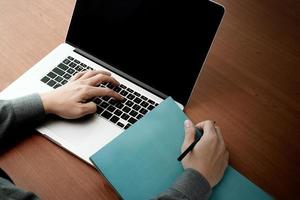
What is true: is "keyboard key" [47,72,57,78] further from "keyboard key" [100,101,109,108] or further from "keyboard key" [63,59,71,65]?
"keyboard key" [100,101,109,108]

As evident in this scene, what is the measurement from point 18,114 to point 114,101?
0.75 ft

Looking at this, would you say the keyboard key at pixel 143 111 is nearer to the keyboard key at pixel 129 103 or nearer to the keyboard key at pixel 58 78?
the keyboard key at pixel 129 103

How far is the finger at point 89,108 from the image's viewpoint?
2.73ft

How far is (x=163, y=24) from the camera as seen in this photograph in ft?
2.91

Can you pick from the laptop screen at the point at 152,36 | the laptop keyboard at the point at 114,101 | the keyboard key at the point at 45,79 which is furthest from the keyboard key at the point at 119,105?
the keyboard key at the point at 45,79

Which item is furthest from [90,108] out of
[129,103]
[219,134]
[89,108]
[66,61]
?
[219,134]

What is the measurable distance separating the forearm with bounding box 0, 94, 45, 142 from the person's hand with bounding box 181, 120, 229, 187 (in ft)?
1.13

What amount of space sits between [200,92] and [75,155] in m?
0.38

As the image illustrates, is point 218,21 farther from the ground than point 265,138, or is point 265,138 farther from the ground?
point 218,21

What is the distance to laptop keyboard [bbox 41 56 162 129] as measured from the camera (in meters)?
0.85

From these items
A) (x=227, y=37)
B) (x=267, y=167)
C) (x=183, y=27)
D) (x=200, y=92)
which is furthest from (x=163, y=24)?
(x=267, y=167)

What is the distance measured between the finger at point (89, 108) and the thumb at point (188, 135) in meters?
0.22

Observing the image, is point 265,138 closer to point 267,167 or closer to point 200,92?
point 267,167

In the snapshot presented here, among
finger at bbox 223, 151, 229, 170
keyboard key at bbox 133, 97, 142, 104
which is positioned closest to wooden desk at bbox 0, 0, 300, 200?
finger at bbox 223, 151, 229, 170
